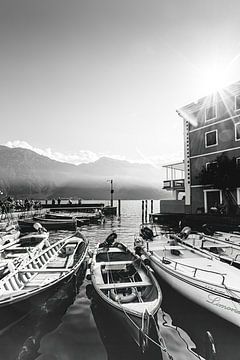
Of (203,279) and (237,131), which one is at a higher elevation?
(237,131)

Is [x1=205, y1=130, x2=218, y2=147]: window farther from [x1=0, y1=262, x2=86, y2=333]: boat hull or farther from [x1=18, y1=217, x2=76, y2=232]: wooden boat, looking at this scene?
[x1=0, y1=262, x2=86, y2=333]: boat hull

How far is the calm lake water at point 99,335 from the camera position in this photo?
5.82m

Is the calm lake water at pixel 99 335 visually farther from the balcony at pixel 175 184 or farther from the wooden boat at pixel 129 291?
the balcony at pixel 175 184

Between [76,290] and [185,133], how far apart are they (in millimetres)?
28869

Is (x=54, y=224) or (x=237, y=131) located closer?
(x=237, y=131)

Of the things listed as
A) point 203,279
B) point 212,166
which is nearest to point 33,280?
point 203,279

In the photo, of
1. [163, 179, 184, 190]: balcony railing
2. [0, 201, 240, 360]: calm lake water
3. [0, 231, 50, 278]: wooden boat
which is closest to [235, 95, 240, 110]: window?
[163, 179, 184, 190]: balcony railing

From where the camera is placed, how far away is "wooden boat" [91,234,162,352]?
5652mm

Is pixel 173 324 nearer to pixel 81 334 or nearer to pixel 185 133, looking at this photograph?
pixel 81 334

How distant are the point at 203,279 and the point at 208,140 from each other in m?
25.7

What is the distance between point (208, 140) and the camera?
1212 inches

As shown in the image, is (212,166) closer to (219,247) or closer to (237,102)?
(237,102)

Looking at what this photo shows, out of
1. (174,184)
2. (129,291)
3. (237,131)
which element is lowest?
(129,291)

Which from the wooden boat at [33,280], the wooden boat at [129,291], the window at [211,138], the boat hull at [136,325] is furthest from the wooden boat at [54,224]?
the boat hull at [136,325]
